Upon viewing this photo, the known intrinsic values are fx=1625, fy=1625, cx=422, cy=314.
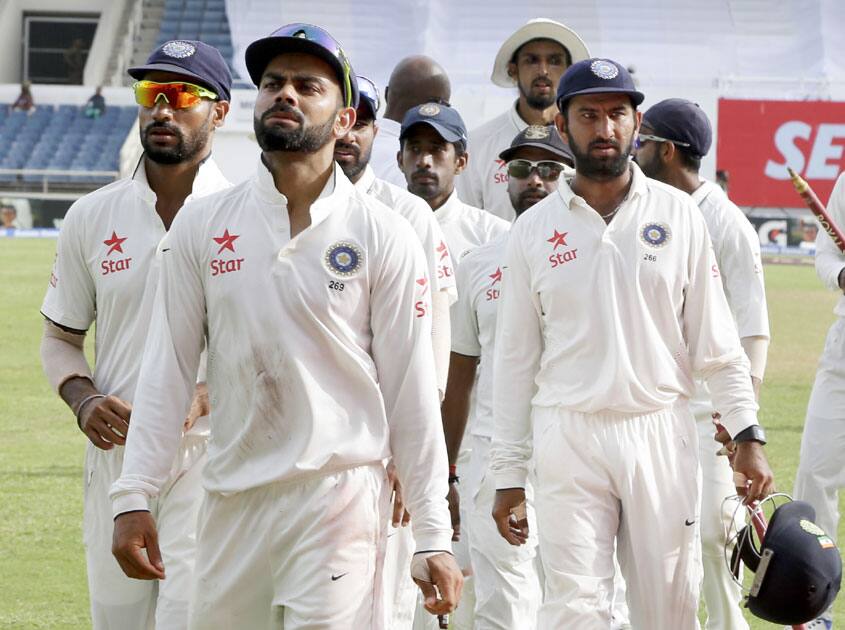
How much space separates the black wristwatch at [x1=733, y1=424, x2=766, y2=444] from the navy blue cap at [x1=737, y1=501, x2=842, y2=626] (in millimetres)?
293

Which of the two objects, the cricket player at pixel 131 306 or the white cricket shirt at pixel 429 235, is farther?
the white cricket shirt at pixel 429 235

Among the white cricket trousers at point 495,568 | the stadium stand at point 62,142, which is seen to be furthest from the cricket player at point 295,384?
the stadium stand at point 62,142

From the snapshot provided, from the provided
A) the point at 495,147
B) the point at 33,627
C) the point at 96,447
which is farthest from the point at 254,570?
the point at 495,147

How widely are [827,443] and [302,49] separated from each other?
4700 millimetres

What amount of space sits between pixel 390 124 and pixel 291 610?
4.98 metres

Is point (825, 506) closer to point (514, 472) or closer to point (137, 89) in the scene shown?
point (514, 472)

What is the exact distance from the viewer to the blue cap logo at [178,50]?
5660 mm

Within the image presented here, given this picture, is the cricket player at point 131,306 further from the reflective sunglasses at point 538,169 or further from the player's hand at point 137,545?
the reflective sunglasses at point 538,169

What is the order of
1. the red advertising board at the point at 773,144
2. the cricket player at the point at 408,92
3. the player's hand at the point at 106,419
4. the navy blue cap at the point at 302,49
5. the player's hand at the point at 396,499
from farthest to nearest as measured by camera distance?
the red advertising board at the point at 773,144 → the cricket player at the point at 408,92 → the player's hand at the point at 106,419 → the player's hand at the point at 396,499 → the navy blue cap at the point at 302,49

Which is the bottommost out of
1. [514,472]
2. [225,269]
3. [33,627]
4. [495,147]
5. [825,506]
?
[33,627]

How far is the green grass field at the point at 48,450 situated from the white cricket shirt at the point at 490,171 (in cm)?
251

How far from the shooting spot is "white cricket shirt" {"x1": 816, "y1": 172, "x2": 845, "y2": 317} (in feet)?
27.5

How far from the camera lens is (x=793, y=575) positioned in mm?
5488

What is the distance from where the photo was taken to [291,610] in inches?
167
